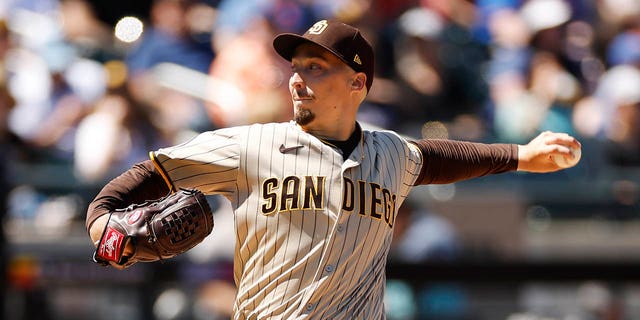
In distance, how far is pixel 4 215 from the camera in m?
7.23

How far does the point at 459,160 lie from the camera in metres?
4.14

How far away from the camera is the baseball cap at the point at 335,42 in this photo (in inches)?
146

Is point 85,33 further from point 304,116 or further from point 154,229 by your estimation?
point 154,229

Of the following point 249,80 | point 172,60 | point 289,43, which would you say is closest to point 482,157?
point 289,43

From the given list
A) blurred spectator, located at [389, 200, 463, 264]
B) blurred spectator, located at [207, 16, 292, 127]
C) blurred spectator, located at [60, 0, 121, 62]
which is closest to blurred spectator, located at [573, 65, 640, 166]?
blurred spectator, located at [389, 200, 463, 264]

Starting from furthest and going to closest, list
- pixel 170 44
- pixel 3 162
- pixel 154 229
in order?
pixel 170 44, pixel 3 162, pixel 154 229

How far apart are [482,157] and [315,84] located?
2.77 feet


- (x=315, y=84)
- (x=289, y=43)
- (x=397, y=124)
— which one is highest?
(x=397, y=124)

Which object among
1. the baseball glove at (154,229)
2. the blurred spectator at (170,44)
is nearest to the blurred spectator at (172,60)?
the blurred spectator at (170,44)

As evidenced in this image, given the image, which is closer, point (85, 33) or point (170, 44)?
point (170, 44)

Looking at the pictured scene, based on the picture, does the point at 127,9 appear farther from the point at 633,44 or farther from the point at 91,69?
the point at 633,44

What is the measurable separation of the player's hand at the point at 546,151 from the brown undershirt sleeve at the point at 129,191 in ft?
4.82

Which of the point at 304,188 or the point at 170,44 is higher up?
the point at 170,44

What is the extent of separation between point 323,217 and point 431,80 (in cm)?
543
